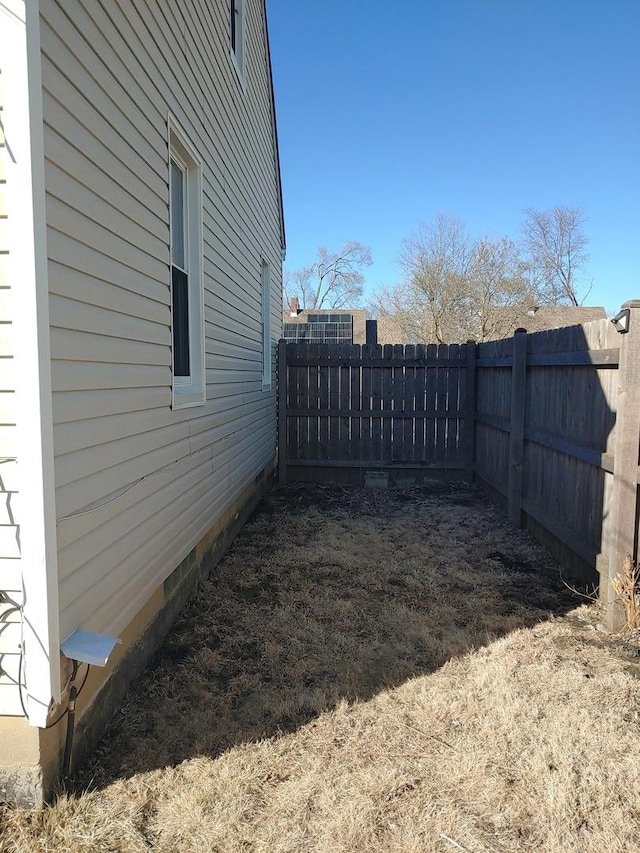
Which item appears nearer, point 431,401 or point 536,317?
point 431,401

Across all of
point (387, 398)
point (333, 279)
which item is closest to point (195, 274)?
point (387, 398)

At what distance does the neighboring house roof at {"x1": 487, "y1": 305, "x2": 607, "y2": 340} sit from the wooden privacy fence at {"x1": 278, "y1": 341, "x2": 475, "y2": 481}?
49.0 feet

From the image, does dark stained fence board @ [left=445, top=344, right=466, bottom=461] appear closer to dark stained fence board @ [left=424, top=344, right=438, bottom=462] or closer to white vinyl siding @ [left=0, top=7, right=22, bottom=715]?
dark stained fence board @ [left=424, top=344, right=438, bottom=462]

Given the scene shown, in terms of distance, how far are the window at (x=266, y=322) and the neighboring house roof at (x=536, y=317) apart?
51.6 feet

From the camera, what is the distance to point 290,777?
2.15 meters

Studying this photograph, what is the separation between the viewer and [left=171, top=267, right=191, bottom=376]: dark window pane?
3.83 meters

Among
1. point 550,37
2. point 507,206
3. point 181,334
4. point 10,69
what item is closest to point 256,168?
point 181,334

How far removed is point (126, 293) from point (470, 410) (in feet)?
20.4

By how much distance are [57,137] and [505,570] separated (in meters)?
4.22

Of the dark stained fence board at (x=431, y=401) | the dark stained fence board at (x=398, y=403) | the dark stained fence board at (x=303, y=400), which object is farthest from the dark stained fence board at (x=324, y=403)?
the dark stained fence board at (x=431, y=401)

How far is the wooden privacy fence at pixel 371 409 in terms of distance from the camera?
8188 mm

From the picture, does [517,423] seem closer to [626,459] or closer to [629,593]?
[626,459]

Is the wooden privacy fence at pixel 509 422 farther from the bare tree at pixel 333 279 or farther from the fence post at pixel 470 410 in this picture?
the bare tree at pixel 333 279

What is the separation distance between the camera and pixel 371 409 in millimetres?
8297
